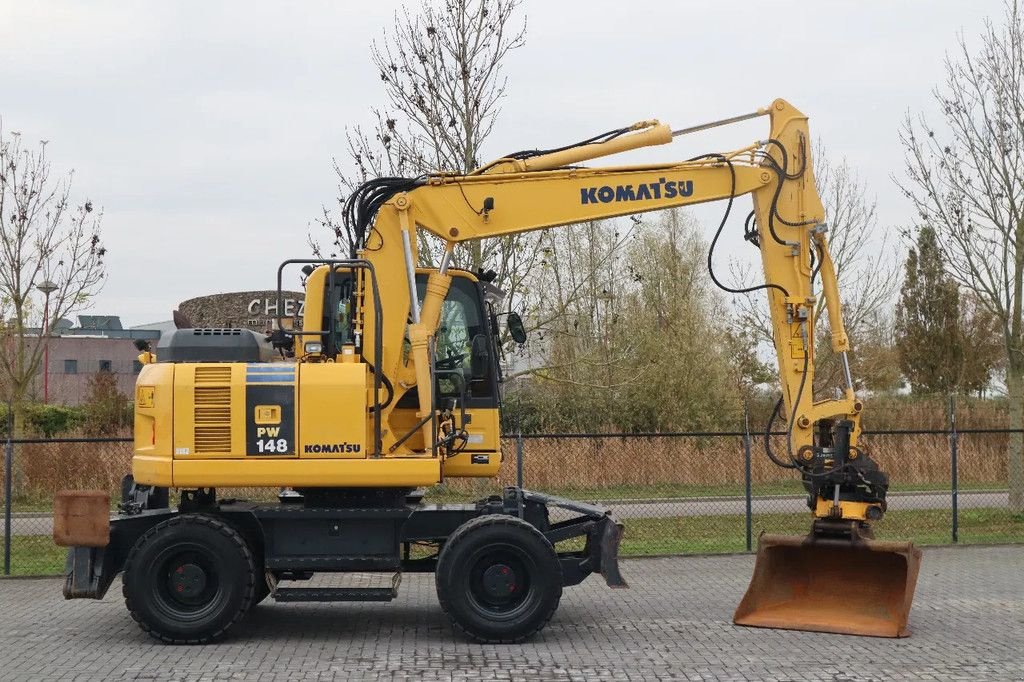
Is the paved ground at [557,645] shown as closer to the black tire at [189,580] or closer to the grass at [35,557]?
the black tire at [189,580]

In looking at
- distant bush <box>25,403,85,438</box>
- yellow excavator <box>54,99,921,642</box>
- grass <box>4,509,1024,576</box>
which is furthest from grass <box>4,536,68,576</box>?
distant bush <box>25,403,85,438</box>

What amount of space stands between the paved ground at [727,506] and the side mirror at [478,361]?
24.0 feet

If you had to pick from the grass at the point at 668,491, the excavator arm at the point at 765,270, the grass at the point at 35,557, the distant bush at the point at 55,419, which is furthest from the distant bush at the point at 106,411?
the excavator arm at the point at 765,270

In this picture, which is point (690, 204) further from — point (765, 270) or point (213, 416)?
point (213, 416)

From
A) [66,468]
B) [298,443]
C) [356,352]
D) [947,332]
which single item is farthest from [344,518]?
[947,332]

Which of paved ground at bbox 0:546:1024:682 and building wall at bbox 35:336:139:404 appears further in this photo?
building wall at bbox 35:336:139:404

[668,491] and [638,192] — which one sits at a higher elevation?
[638,192]

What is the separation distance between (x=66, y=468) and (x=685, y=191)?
13.5m

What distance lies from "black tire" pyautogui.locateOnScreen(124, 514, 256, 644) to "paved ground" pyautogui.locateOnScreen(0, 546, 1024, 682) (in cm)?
20

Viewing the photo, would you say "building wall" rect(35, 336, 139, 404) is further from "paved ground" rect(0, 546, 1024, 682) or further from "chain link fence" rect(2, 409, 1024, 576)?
"paved ground" rect(0, 546, 1024, 682)

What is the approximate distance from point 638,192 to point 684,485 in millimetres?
10841

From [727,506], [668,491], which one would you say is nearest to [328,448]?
[727,506]

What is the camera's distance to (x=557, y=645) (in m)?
10.5

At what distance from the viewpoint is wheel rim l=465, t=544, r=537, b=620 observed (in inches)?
413
